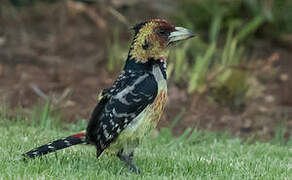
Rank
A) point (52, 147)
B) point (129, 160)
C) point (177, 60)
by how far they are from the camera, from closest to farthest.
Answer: point (52, 147) → point (129, 160) → point (177, 60)

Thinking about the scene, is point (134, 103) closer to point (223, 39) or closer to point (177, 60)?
point (177, 60)

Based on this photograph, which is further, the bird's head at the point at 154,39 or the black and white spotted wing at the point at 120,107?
the bird's head at the point at 154,39

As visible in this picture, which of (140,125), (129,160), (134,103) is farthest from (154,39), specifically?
(129,160)

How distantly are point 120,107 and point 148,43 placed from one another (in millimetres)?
634

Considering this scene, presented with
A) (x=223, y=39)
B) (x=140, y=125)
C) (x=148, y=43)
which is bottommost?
(x=140, y=125)

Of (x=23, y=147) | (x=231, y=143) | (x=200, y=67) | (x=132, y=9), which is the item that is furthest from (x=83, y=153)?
(x=132, y=9)

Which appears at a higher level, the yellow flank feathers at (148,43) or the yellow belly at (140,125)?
the yellow flank feathers at (148,43)

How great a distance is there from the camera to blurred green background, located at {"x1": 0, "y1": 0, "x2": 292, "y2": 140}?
828cm

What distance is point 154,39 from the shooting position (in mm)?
5324

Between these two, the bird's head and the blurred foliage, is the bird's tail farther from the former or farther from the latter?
the blurred foliage

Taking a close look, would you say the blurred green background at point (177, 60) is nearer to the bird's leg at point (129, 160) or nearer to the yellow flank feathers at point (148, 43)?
the bird's leg at point (129, 160)

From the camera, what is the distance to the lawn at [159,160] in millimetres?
4988

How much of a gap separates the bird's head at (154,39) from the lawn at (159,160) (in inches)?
38.3

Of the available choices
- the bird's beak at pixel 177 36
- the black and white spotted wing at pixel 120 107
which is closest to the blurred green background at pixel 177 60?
the black and white spotted wing at pixel 120 107
